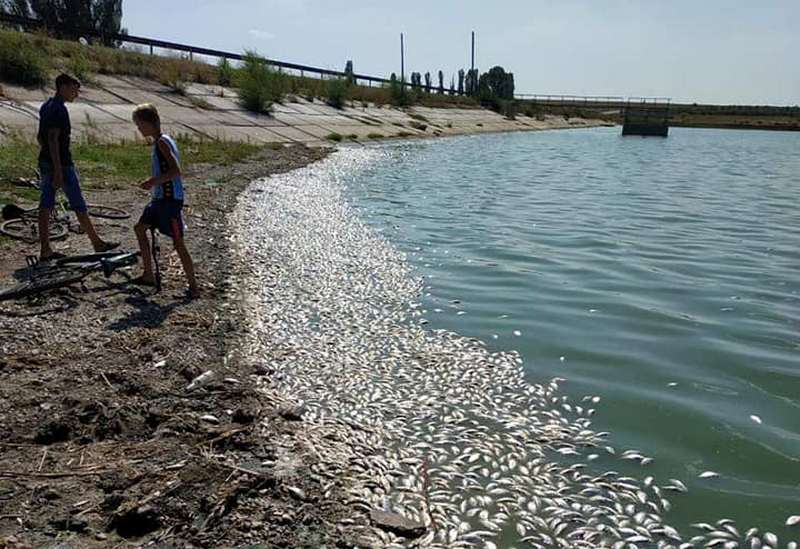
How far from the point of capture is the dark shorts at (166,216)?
8.42 meters

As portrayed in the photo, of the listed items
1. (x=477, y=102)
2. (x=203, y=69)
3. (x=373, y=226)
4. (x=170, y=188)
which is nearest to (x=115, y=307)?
(x=170, y=188)

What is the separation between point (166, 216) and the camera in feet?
27.8

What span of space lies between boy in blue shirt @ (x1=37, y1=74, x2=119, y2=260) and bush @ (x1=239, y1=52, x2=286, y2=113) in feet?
97.0

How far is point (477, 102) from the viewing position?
87125 mm

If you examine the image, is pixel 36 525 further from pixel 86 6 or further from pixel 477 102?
pixel 477 102

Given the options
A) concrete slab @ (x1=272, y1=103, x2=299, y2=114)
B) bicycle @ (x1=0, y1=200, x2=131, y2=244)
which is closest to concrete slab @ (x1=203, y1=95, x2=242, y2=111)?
concrete slab @ (x1=272, y1=103, x2=299, y2=114)

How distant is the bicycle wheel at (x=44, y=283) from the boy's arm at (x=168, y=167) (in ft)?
5.15

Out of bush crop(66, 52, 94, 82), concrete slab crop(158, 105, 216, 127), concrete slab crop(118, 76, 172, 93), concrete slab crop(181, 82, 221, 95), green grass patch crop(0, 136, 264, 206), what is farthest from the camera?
concrete slab crop(181, 82, 221, 95)

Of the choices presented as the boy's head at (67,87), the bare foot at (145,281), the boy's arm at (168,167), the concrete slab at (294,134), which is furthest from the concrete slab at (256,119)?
the boy's arm at (168,167)

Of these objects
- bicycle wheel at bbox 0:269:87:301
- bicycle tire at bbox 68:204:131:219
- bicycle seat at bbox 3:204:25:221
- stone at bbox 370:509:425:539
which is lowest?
stone at bbox 370:509:425:539

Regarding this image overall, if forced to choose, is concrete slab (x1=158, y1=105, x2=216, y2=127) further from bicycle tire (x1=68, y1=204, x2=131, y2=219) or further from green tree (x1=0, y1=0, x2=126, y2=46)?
green tree (x1=0, y1=0, x2=126, y2=46)

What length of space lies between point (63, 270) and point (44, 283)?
0.51m

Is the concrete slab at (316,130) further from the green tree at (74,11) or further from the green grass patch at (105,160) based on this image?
the green tree at (74,11)

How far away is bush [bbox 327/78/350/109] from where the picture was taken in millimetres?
49375
